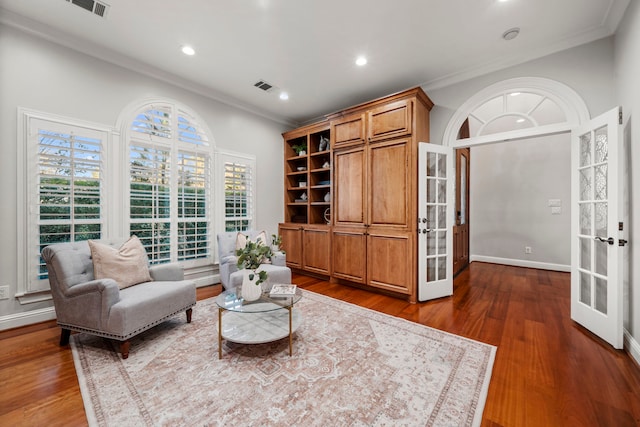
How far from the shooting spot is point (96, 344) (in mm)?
2170

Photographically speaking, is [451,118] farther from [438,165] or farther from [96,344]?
[96,344]

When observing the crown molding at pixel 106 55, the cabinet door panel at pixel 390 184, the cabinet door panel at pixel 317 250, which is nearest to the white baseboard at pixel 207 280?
the cabinet door panel at pixel 317 250

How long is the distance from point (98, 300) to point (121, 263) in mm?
465

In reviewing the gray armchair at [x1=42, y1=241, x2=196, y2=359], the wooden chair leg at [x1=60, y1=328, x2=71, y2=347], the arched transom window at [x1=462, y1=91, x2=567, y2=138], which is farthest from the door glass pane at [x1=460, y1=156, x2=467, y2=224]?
the wooden chair leg at [x1=60, y1=328, x2=71, y2=347]

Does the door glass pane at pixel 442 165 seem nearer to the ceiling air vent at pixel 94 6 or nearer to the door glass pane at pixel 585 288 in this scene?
the door glass pane at pixel 585 288

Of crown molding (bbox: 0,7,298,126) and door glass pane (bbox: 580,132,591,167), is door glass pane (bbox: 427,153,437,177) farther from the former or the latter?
crown molding (bbox: 0,7,298,126)

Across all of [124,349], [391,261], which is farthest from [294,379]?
[391,261]

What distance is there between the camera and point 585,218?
253 centimetres

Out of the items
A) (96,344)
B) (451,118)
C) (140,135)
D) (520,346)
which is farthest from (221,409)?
(451,118)

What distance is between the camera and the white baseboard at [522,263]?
4.66 meters

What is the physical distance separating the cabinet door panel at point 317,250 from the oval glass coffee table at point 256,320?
1777 millimetres

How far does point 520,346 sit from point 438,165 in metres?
2.17

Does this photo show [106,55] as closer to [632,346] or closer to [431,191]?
[431,191]

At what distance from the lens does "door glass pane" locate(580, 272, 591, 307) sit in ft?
8.03
